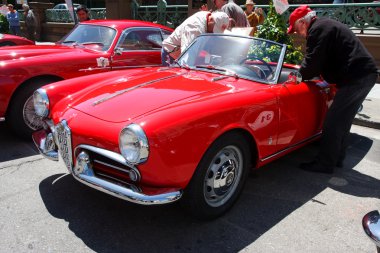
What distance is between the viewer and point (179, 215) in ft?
10.3

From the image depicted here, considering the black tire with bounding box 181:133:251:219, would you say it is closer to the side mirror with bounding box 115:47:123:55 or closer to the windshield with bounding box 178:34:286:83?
the windshield with bounding box 178:34:286:83

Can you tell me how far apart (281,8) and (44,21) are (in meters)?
17.0

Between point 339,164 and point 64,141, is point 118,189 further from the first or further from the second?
point 339,164

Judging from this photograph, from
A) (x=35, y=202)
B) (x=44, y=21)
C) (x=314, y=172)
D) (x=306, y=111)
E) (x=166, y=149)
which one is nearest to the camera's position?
(x=166, y=149)

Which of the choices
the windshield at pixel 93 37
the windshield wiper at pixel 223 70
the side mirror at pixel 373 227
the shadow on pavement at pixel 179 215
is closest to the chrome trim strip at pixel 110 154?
the shadow on pavement at pixel 179 215

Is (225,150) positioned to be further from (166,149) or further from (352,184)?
(352,184)

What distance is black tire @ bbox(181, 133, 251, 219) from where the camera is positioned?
2785mm

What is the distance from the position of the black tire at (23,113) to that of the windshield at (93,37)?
1256 mm

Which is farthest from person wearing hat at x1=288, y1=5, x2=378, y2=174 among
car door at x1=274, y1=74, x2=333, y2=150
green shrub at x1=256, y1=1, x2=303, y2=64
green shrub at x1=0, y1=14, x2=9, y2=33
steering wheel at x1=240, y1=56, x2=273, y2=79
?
green shrub at x1=0, y1=14, x2=9, y2=33

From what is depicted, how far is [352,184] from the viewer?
12.8ft

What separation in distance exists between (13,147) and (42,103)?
1405 millimetres

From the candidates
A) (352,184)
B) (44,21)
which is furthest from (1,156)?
(44,21)

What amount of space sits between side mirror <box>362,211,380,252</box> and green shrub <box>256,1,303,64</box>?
15.3 ft

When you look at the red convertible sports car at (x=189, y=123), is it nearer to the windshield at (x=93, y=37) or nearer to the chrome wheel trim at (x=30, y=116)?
the chrome wheel trim at (x=30, y=116)
